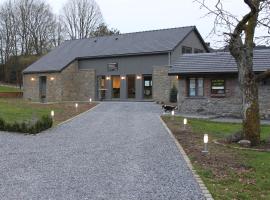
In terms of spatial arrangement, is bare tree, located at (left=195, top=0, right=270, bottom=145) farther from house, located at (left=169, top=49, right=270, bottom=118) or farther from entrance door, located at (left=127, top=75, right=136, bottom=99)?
entrance door, located at (left=127, top=75, right=136, bottom=99)

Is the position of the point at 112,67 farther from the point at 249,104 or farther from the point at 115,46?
the point at 249,104

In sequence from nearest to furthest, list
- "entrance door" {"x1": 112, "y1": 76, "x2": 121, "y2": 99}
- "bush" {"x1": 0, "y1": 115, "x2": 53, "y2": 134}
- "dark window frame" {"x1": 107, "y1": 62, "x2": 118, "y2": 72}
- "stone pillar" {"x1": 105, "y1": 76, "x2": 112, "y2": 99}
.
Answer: "bush" {"x1": 0, "y1": 115, "x2": 53, "y2": 134} → "dark window frame" {"x1": 107, "y1": 62, "x2": 118, "y2": 72} → "entrance door" {"x1": 112, "y1": 76, "x2": 121, "y2": 99} → "stone pillar" {"x1": 105, "y1": 76, "x2": 112, "y2": 99}

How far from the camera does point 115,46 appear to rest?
40094 mm

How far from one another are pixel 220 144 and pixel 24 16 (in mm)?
50334

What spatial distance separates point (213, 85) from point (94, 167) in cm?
1787

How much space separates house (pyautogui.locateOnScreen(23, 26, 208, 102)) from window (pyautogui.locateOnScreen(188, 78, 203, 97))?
770cm

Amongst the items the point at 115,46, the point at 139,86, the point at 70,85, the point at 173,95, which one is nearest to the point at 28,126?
the point at 173,95

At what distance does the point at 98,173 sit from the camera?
884 cm

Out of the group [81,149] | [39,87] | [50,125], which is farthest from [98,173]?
[39,87]

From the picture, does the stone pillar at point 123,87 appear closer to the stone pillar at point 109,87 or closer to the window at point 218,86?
the stone pillar at point 109,87

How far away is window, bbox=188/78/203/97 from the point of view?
26784 mm

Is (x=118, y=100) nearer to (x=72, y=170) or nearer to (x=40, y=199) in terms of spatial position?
(x=72, y=170)

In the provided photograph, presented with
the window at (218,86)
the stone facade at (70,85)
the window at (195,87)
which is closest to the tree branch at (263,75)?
the window at (218,86)

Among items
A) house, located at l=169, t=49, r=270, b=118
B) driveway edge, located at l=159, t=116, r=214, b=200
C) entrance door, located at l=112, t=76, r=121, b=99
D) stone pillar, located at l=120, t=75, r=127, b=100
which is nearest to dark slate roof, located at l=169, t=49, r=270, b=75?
house, located at l=169, t=49, r=270, b=118
